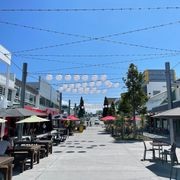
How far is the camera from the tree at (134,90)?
3362 cm

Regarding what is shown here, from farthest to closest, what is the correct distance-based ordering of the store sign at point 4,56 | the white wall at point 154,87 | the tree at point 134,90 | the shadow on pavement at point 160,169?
the white wall at point 154,87
the tree at point 134,90
the store sign at point 4,56
the shadow on pavement at point 160,169

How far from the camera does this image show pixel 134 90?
33750mm

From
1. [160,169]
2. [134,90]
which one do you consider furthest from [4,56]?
[160,169]

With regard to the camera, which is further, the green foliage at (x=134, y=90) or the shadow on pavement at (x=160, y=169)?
the green foliage at (x=134, y=90)

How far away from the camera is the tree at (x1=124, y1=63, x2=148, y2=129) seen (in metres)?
33.6

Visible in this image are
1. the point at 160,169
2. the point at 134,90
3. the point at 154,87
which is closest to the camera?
the point at 160,169

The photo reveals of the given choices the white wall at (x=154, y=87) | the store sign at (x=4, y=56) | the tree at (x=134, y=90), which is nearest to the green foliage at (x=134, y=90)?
the tree at (x=134, y=90)

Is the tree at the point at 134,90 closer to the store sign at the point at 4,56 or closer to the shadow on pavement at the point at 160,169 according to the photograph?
the store sign at the point at 4,56

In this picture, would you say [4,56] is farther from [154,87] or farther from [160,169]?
[154,87]

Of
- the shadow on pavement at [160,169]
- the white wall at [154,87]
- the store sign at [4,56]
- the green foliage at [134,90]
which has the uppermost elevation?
the white wall at [154,87]

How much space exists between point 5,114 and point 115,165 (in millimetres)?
5569

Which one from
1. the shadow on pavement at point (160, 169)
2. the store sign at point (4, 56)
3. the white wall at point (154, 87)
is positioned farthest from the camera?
the white wall at point (154, 87)

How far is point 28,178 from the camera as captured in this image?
34.9ft

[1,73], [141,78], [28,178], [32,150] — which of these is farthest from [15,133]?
[28,178]
